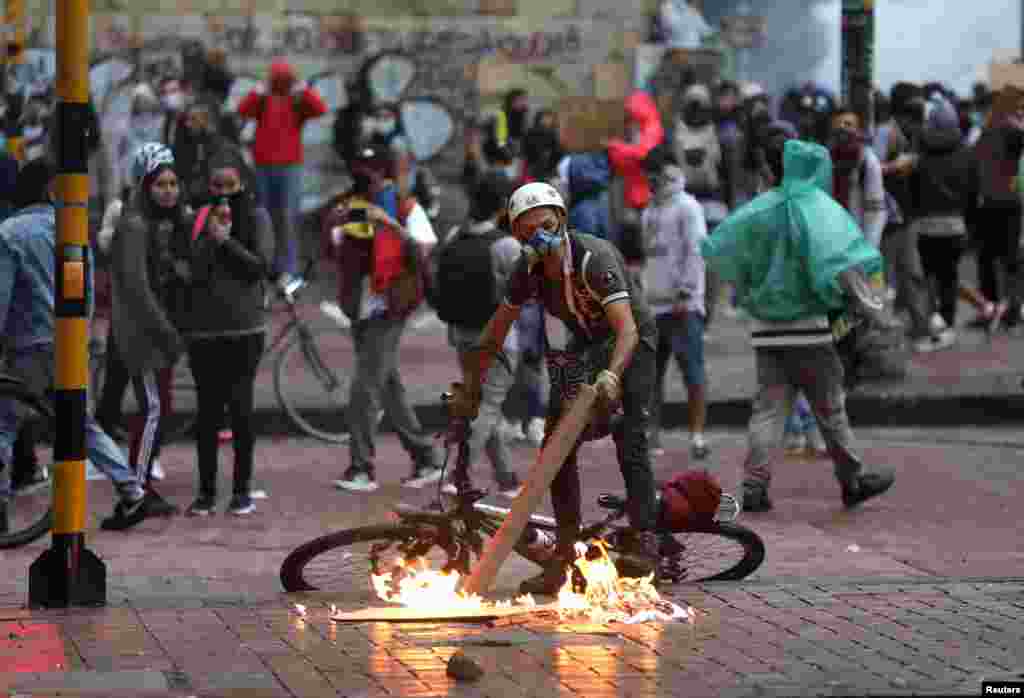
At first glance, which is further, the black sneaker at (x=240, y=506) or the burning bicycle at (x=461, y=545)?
the black sneaker at (x=240, y=506)

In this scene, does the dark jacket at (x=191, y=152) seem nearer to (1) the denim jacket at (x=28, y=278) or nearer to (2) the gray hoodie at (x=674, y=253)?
(2) the gray hoodie at (x=674, y=253)

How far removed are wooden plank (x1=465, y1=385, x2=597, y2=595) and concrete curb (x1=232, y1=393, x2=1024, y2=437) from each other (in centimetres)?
627

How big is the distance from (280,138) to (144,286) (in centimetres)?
962

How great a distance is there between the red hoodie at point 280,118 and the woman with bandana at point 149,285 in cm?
917

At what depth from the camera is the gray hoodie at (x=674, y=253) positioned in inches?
519

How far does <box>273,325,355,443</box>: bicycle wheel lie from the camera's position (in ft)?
46.2

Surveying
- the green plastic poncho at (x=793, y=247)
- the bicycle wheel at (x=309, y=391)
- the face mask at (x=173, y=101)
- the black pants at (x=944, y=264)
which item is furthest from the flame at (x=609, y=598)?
the face mask at (x=173, y=101)

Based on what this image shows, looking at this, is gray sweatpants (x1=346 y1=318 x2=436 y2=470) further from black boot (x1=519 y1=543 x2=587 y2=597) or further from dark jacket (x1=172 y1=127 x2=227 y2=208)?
dark jacket (x1=172 y1=127 x2=227 y2=208)

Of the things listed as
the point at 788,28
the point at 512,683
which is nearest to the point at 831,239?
the point at 512,683

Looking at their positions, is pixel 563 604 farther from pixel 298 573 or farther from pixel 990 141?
pixel 990 141

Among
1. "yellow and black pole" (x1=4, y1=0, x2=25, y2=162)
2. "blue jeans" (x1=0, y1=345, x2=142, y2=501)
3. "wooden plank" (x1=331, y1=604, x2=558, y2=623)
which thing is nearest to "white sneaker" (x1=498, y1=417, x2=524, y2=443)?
"blue jeans" (x1=0, y1=345, x2=142, y2=501)

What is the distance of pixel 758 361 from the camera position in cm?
1162

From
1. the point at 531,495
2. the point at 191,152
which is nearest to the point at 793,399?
the point at 531,495

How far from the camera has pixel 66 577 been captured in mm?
8836
